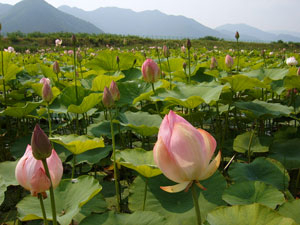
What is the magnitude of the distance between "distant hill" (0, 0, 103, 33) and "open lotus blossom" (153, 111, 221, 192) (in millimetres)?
140513

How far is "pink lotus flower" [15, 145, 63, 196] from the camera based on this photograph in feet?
1.98

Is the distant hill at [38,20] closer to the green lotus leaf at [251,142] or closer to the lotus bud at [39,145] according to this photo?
the green lotus leaf at [251,142]

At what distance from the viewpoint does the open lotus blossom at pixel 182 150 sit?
52cm

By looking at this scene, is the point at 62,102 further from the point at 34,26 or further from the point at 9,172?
the point at 34,26

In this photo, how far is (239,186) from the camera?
34.1 inches

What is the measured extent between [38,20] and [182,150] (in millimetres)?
158395

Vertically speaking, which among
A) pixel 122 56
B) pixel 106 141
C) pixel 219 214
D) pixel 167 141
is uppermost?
pixel 122 56

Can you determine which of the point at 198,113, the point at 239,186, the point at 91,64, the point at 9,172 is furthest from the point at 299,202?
the point at 91,64

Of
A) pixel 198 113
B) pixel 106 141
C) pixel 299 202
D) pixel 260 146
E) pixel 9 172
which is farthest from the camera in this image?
pixel 106 141

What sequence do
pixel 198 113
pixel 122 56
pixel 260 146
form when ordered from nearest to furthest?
pixel 260 146 < pixel 198 113 < pixel 122 56

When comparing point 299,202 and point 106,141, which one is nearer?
point 299,202

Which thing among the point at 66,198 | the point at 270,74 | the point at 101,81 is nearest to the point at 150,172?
the point at 66,198

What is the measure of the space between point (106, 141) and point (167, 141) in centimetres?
137

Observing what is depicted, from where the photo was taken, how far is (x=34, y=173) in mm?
625
